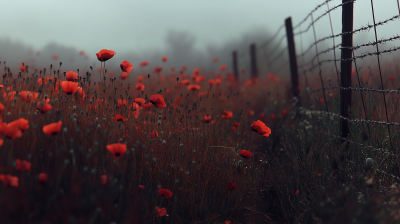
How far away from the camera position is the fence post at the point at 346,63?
10.2 ft

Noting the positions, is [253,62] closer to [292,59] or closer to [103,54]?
[292,59]

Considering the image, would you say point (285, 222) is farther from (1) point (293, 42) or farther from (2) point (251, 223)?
(1) point (293, 42)

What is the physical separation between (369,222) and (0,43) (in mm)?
23154

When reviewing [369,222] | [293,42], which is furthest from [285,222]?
[293,42]

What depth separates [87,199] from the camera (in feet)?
5.11

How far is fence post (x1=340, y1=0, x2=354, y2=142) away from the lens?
3.10 meters

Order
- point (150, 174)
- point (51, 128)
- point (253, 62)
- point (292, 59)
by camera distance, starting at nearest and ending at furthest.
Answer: point (51, 128) → point (150, 174) → point (292, 59) → point (253, 62)

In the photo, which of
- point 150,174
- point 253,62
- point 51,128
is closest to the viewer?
point 51,128

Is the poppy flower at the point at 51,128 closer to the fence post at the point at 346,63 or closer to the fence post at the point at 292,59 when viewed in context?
the fence post at the point at 346,63

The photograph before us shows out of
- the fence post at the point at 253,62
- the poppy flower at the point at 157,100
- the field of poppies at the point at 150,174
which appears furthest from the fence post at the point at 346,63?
the fence post at the point at 253,62

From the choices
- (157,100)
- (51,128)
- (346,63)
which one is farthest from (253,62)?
(51,128)

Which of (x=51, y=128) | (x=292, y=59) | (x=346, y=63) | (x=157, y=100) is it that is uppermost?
(x=292, y=59)

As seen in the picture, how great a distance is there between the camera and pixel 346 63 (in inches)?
125

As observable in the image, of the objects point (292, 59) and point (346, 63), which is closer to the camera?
point (346, 63)
